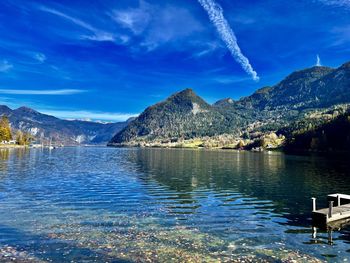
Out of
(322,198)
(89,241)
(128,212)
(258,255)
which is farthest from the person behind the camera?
(322,198)

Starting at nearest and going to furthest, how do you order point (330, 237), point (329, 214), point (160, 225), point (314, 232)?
point (330, 237)
point (314, 232)
point (160, 225)
point (329, 214)

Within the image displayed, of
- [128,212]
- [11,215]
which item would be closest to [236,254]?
[128,212]

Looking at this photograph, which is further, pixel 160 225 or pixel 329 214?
pixel 329 214

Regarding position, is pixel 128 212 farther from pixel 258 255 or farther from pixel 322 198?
pixel 322 198

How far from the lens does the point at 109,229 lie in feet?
127

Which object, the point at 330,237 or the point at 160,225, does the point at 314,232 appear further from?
the point at 160,225

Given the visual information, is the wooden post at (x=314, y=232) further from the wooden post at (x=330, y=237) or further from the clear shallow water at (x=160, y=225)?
the wooden post at (x=330, y=237)

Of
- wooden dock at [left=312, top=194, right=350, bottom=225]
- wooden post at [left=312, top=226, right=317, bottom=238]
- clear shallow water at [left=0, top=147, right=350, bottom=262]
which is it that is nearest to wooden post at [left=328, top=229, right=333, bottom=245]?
clear shallow water at [left=0, top=147, right=350, bottom=262]

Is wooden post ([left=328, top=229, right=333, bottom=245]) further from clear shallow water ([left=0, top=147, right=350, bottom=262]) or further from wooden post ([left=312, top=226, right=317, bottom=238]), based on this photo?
wooden post ([left=312, top=226, right=317, bottom=238])

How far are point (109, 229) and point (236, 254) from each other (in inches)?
627

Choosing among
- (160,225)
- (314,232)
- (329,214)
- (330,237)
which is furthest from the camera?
(329,214)

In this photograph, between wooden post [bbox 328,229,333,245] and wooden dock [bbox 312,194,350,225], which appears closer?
wooden post [bbox 328,229,333,245]

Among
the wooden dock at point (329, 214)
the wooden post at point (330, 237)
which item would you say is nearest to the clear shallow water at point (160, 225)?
the wooden post at point (330, 237)

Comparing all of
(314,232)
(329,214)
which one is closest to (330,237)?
(314,232)
